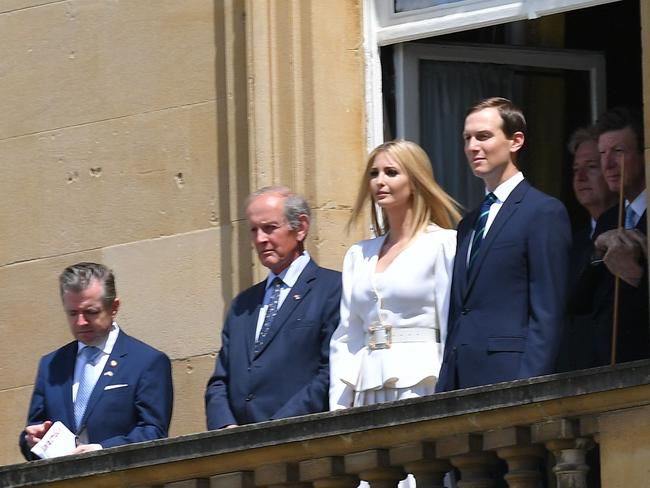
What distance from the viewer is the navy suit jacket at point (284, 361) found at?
28.6 ft

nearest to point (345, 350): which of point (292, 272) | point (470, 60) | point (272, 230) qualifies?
Answer: point (292, 272)

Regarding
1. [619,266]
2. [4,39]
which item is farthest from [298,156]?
[619,266]

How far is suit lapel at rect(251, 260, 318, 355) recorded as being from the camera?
884 centimetres

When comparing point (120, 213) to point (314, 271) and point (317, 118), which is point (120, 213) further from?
point (314, 271)

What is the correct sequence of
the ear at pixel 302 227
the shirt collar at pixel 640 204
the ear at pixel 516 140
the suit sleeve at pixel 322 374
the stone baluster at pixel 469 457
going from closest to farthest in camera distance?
the stone baluster at pixel 469 457
the shirt collar at pixel 640 204
the ear at pixel 516 140
the suit sleeve at pixel 322 374
the ear at pixel 302 227

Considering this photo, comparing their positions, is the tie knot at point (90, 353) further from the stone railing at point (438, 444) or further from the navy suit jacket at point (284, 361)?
the stone railing at point (438, 444)

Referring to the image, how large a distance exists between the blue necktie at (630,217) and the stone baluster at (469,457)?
1066mm

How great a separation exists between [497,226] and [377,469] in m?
0.93

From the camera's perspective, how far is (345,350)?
857 cm

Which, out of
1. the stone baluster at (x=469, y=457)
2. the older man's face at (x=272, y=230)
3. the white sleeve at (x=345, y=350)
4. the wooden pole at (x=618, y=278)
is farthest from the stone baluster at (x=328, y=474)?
the older man's face at (x=272, y=230)

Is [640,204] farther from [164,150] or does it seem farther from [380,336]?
[164,150]

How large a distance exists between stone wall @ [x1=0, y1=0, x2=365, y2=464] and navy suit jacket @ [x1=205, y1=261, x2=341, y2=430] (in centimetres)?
105

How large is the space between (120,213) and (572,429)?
11.4 ft

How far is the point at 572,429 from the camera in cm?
746
